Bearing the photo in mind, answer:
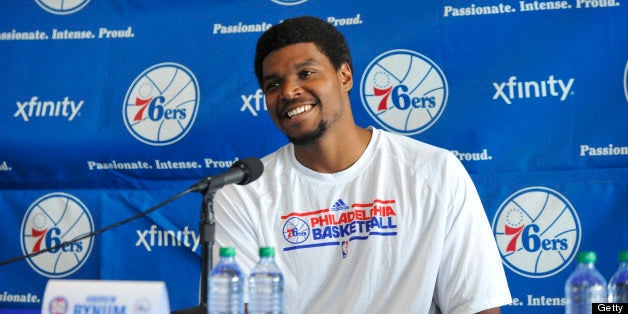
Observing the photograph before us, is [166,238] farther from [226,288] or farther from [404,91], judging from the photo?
[226,288]

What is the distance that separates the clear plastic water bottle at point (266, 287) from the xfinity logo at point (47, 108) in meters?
1.77

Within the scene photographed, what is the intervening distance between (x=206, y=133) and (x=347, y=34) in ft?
2.19

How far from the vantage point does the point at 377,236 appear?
221 centimetres

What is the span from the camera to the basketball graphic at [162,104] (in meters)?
3.11

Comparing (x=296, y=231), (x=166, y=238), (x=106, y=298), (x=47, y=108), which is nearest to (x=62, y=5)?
(x=47, y=108)

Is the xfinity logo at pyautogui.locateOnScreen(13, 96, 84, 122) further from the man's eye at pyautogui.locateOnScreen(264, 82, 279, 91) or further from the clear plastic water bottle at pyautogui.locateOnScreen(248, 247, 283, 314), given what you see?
the clear plastic water bottle at pyautogui.locateOnScreen(248, 247, 283, 314)

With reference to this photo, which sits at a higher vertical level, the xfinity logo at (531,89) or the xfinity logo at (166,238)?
the xfinity logo at (531,89)

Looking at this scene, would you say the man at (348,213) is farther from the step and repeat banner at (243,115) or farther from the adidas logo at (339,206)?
the step and repeat banner at (243,115)

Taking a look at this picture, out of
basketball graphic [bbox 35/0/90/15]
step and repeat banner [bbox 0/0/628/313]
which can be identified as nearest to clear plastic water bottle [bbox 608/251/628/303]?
step and repeat banner [bbox 0/0/628/313]

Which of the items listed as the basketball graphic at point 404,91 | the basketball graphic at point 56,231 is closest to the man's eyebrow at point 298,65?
the basketball graphic at point 404,91

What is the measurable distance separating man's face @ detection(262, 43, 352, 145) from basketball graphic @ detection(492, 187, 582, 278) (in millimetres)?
813

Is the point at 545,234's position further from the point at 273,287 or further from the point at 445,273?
the point at 273,287

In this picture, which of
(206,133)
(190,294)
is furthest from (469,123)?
(190,294)

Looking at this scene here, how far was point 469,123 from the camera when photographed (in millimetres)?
2848
